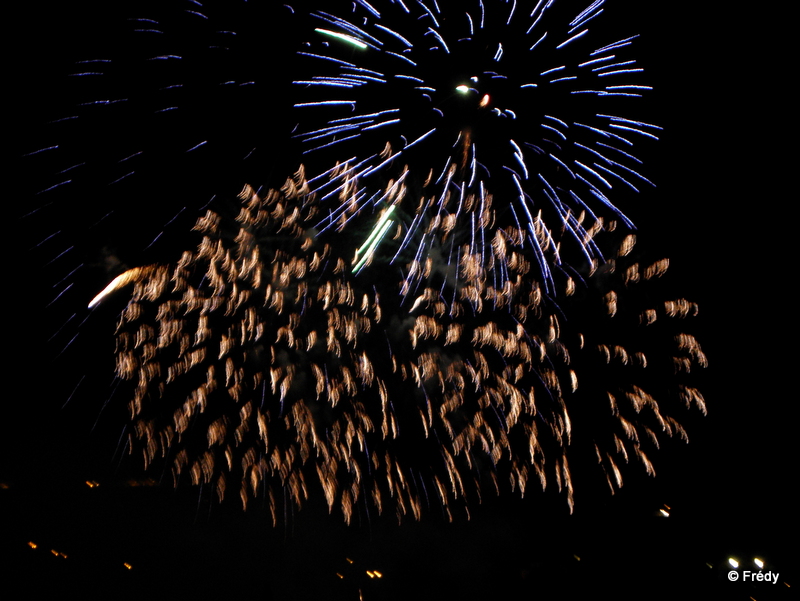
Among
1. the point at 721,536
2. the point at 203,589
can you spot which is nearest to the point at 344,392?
the point at 203,589

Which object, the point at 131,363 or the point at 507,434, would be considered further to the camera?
the point at 507,434

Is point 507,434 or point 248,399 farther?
point 507,434

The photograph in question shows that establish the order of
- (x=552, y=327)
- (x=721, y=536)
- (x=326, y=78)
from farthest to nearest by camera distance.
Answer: (x=721, y=536), (x=552, y=327), (x=326, y=78)

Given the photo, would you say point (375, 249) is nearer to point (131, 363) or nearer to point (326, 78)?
point (326, 78)

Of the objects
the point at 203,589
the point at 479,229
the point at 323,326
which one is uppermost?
the point at 479,229

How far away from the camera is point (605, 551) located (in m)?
14.0

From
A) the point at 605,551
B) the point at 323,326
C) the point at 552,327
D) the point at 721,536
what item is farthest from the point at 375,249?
the point at 721,536

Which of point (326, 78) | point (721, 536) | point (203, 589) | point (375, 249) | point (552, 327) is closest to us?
point (326, 78)

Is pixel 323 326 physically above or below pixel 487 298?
below

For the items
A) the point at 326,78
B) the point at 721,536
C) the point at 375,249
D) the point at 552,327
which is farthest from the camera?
the point at 721,536

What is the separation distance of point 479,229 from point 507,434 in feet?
9.15

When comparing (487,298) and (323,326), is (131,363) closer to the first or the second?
(323,326)

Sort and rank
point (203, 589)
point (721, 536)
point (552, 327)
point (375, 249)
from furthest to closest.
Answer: point (721, 536), point (203, 589), point (552, 327), point (375, 249)

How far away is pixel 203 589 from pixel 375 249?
343 inches
